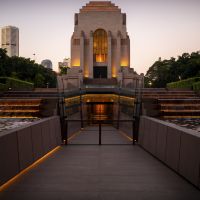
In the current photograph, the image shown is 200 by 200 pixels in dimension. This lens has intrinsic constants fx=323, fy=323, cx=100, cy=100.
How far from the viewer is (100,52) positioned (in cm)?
7525

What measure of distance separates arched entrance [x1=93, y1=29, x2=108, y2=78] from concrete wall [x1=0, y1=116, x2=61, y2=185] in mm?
61601

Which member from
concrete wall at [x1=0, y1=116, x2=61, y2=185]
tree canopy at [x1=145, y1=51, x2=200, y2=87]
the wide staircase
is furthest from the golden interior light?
concrete wall at [x1=0, y1=116, x2=61, y2=185]

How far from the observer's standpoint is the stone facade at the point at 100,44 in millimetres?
72688

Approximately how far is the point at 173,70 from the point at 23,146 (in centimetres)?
7884

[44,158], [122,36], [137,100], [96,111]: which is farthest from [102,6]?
[44,158]

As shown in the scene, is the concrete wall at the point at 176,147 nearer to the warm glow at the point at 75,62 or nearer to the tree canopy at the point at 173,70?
the tree canopy at the point at 173,70

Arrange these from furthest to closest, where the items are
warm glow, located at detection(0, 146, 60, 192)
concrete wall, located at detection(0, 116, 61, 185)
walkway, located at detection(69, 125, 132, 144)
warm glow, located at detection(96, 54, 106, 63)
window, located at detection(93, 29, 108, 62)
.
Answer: warm glow, located at detection(96, 54, 106, 63) → window, located at detection(93, 29, 108, 62) → walkway, located at detection(69, 125, 132, 144) → concrete wall, located at detection(0, 116, 61, 185) → warm glow, located at detection(0, 146, 60, 192)

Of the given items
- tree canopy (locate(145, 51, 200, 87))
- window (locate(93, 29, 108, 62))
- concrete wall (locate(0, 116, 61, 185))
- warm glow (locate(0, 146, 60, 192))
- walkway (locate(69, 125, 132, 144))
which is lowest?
walkway (locate(69, 125, 132, 144))

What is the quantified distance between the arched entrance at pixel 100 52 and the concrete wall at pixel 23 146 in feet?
202

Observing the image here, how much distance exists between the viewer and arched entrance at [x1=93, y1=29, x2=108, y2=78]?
73938 millimetres

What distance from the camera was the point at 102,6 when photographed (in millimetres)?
75688

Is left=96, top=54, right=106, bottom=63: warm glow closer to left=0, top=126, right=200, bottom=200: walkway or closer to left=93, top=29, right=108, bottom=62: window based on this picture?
left=93, top=29, right=108, bottom=62: window

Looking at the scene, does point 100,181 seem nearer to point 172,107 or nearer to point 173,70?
point 172,107

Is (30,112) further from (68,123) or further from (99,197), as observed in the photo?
(99,197)
